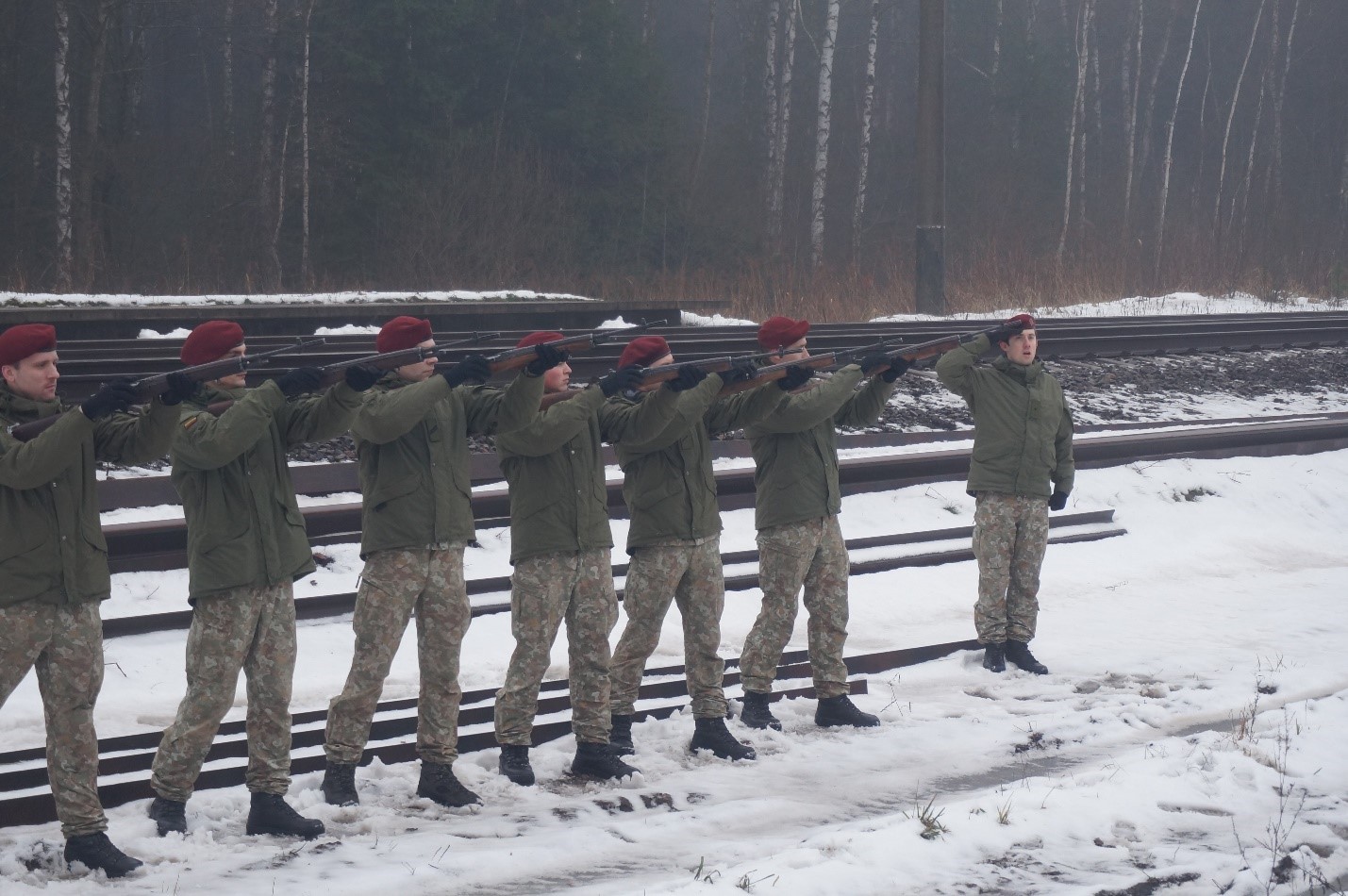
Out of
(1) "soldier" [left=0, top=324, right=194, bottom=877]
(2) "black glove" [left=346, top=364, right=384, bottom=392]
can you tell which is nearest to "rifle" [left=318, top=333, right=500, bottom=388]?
(2) "black glove" [left=346, top=364, right=384, bottom=392]

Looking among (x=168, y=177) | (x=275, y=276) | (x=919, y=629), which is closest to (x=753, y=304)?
(x=275, y=276)

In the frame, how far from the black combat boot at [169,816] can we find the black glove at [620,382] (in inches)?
A: 97.6

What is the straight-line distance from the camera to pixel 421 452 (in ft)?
20.4

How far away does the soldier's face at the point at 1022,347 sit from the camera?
8.55 m

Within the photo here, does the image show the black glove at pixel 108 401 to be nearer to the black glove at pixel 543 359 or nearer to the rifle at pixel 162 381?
the rifle at pixel 162 381

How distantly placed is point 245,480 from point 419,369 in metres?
0.91

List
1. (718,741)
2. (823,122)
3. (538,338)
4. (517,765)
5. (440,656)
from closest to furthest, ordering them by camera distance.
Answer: (440,656) < (517,765) < (538,338) < (718,741) < (823,122)

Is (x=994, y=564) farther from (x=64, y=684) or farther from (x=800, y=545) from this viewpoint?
(x=64, y=684)

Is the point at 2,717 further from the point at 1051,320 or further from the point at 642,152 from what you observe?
the point at 642,152

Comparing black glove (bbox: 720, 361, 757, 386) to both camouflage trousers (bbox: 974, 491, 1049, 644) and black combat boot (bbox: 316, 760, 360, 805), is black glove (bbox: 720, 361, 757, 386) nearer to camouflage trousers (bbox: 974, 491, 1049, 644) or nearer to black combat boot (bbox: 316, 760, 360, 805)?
camouflage trousers (bbox: 974, 491, 1049, 644)

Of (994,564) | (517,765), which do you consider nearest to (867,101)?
(994,564)

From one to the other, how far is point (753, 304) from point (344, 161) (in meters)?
12.4

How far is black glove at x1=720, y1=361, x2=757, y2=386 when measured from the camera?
707cm

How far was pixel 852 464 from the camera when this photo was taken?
37.5 ft
